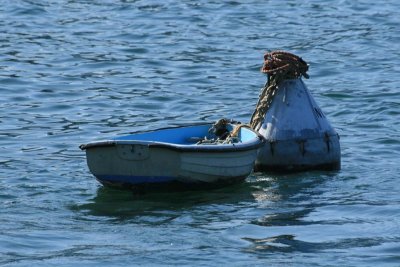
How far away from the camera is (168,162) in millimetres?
10922

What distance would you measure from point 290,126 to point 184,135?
98 centimetres

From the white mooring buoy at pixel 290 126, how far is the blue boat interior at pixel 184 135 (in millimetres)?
261

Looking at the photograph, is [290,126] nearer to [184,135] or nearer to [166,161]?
[184,135]

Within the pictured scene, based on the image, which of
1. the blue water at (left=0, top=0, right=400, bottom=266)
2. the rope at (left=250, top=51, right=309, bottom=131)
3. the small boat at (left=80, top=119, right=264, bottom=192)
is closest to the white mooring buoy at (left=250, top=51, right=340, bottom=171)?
the rope at (left=250, top=51, right=309, bottom=131)

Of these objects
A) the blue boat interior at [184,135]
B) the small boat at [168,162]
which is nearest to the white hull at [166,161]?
the small boat at [168,162]

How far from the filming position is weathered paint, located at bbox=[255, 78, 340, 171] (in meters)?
11.9

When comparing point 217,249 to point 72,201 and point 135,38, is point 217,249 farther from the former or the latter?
point 135,38

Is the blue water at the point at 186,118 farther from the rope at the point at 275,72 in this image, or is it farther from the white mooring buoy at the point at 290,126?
the rope at the point at 275,72

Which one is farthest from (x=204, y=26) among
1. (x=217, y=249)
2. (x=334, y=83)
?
(x=217, y=249)

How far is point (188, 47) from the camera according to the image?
1961 centimetres

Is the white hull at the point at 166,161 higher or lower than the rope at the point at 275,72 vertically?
lower

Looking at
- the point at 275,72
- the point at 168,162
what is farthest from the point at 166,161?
the point at 275,72

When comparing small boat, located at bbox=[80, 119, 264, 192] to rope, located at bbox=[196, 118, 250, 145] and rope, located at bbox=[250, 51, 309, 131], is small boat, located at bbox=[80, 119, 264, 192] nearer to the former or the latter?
rope, located at bbox=[196, 118, 250, 145]

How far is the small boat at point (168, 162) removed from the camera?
35.6 ft
